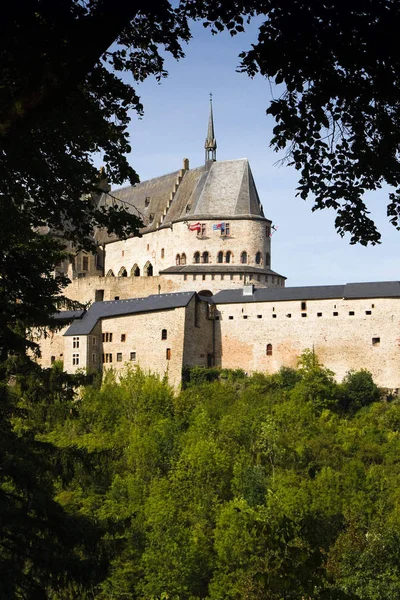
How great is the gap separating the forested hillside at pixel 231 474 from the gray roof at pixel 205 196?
17.3 meters

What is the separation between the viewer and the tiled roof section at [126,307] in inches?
2370

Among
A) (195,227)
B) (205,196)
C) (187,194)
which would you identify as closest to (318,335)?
(195,227)

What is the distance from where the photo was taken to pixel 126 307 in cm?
6272

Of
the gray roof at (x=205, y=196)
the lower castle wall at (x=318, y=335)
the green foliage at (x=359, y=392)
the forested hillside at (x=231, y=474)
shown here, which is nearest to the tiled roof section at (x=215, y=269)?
the gray roof at (x=205, y=196)

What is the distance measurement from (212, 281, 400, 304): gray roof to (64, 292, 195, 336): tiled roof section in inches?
108

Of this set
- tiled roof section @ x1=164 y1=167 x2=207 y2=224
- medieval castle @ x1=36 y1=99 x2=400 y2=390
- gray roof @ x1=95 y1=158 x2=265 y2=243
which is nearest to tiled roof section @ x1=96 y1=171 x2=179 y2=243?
gray roof @ x1=95 y1=158 x2=265 y2=243

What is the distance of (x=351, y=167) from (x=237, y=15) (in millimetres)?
1502

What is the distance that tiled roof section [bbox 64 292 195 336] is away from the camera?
60188mm

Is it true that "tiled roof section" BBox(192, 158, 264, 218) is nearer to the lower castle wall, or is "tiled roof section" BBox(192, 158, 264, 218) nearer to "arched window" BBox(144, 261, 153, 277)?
"arched window" BBox(144, 261, 153, 277)

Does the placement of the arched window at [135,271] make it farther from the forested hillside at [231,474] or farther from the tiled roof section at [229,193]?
the forested hillside at [231,474]

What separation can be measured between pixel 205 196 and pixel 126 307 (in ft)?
48.0

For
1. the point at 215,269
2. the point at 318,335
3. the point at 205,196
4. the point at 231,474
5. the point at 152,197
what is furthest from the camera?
the point at 152,197

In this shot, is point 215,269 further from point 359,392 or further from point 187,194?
point 359,392

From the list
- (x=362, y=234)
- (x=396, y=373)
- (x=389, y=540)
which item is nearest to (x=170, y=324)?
(x=396, y=373)
